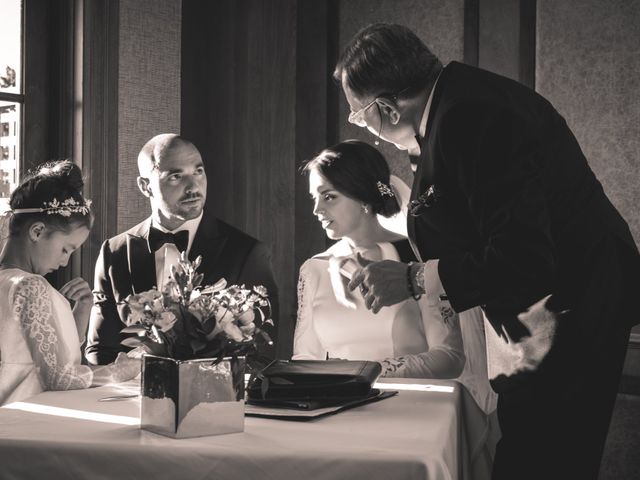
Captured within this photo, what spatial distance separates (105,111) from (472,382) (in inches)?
74.9

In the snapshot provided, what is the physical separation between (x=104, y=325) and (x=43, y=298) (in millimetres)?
651

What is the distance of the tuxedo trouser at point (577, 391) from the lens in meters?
1.89

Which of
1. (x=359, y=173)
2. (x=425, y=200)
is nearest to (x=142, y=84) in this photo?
(x=359, y=173)

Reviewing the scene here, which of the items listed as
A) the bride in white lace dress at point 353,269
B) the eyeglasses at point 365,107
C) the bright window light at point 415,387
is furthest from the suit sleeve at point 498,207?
the bride in white lace dress at point 353,269

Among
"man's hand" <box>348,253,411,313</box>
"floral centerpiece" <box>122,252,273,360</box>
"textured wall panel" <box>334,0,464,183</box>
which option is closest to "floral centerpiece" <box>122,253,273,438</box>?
"floral centerpiece" <box>122,252,273,360</box>

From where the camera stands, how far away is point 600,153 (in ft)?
11.3

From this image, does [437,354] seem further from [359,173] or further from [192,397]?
[192,397]

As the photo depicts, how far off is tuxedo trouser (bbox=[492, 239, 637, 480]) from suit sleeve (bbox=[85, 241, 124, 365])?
1594 millimetres

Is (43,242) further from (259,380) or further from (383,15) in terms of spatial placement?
(383,15)

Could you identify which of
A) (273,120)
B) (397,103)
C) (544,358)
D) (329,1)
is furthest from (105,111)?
(544,358)

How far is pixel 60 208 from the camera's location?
2691 mm

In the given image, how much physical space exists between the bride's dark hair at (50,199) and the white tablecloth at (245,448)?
0.92 meters

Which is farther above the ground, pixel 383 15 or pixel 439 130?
pixel 383 15

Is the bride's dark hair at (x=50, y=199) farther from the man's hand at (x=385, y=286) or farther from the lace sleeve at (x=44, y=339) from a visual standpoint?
the man's hand at (x=385, y=286)
